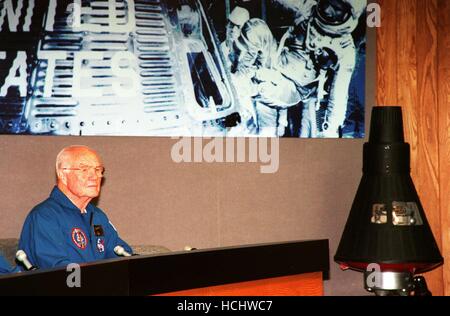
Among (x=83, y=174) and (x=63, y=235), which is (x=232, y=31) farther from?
(x=63, y=235)

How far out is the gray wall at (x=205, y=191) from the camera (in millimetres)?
4844

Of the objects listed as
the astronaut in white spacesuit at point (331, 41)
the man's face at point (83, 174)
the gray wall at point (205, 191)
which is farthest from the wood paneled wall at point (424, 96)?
the man's face at point (83, 174)

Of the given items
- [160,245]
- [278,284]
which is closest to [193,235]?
[160,245]

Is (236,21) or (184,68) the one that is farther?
(236,21)

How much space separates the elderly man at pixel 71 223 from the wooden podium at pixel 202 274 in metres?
0.81

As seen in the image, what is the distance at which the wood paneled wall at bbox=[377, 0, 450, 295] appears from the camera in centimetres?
582

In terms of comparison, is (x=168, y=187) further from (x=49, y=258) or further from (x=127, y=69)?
(x=49, y=258)

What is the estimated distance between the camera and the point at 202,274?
271 centimetres

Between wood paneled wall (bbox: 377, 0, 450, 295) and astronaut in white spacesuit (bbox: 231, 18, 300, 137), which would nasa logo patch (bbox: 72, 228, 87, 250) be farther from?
wood paneled wall (bbox: 377, 0, 450, 295)

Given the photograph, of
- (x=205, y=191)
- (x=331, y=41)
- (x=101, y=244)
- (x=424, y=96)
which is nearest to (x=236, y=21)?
(x=331, y=41)

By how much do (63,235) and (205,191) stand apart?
1851mm

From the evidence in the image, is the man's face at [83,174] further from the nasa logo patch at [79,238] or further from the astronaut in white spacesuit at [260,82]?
the astronaut in white spacesuit at [260,82]

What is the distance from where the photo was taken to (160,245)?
5199mm
